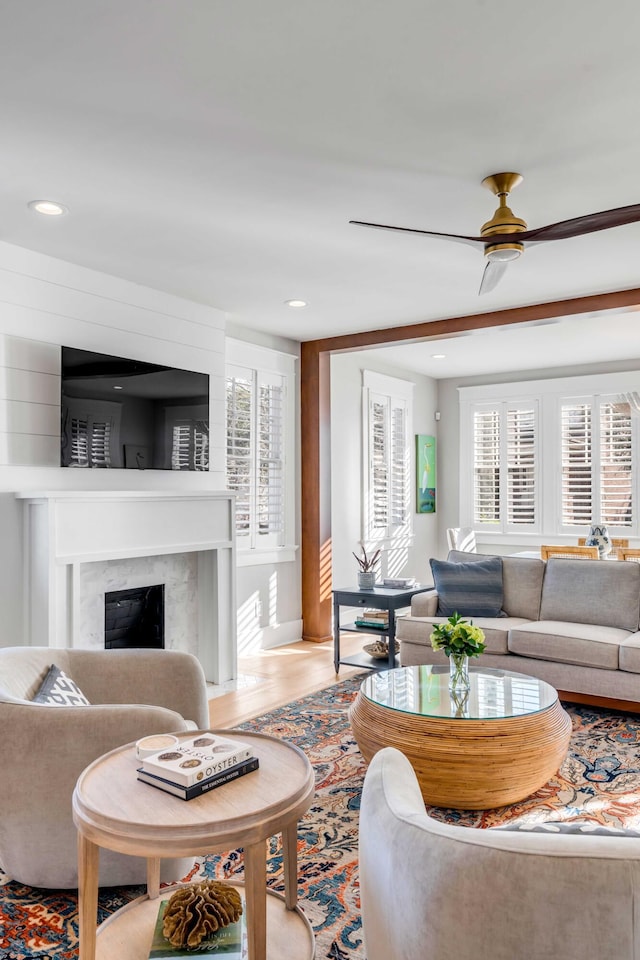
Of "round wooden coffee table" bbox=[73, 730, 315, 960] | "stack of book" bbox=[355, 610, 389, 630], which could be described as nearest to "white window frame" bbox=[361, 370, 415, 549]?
"stack of book" bbox=[355, 610, 389, 630]

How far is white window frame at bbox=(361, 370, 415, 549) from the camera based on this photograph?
285 inches

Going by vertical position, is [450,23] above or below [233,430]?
above

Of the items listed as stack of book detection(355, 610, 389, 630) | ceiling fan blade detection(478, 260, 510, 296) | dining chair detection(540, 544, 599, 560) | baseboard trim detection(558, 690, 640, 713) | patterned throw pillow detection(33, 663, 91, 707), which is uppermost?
ceiling fan blade detection(478, 260, 510, 296)

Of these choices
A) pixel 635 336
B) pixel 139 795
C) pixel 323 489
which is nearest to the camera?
pixel 139 795

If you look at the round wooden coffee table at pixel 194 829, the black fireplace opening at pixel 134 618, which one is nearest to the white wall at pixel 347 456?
the black fireplace opening at pixel 134 618

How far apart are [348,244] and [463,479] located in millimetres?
5374

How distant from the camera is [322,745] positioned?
3.59m

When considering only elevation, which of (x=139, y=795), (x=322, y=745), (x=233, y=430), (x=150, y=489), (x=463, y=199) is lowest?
(x=322, y=745)

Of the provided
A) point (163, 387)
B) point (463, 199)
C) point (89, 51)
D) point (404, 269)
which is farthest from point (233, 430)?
point (89, 51)

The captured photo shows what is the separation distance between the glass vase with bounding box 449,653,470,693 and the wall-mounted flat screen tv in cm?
234

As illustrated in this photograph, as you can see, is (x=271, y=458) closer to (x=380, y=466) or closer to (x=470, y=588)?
(x=380, y=466)

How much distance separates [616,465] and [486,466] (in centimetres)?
151

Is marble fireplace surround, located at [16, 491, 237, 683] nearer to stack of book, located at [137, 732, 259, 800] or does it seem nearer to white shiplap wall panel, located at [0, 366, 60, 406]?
white shiplap wall panel, located at [0, 366, 60, 406]

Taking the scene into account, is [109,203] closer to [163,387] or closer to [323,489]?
[163,387]
